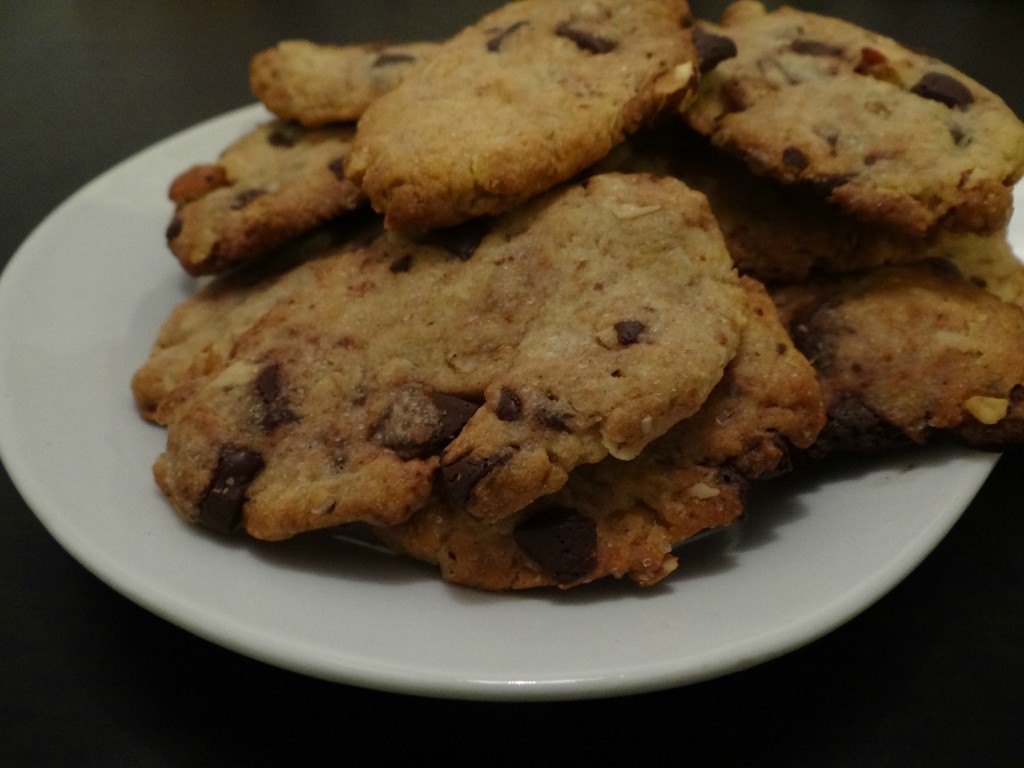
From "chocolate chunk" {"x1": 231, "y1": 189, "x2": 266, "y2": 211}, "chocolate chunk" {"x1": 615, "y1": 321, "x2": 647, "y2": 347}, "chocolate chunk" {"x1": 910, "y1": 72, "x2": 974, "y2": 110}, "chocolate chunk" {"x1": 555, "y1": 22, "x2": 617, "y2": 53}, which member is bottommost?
"chocolate chunk" {"x1": 231, "y1": 189, "x2": 266, "y2": 211}

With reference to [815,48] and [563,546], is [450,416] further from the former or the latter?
[815,48]

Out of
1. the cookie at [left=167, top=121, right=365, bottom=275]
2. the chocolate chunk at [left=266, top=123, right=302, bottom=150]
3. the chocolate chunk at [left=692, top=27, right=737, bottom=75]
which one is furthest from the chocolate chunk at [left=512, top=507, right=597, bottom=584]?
the chocolate chunk at [left=266, top=123, right=302, bottom=150]

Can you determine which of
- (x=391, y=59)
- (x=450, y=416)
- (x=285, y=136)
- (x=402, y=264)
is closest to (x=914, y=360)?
(x=450, y=416)

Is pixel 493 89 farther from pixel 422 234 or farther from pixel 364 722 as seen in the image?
pixel 364 722

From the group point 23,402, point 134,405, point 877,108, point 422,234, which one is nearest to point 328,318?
point 422,234

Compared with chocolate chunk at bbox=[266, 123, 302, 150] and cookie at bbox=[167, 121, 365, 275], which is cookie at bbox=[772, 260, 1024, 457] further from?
chocolate chunk at bbox=[266, 123, 302, 150]
